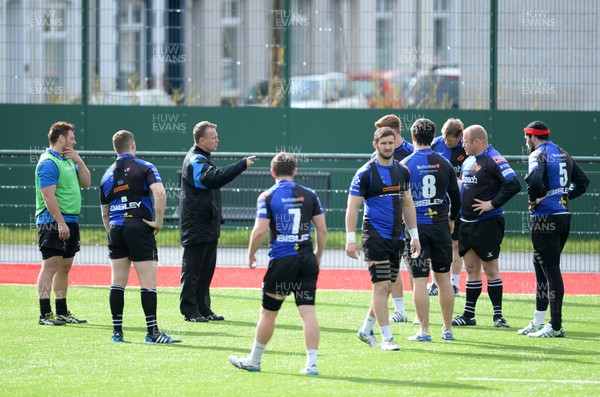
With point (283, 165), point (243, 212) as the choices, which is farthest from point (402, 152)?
point (243, 212)

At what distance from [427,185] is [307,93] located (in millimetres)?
11726

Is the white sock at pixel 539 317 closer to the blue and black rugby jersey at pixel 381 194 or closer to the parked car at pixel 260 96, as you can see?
the blue and black rugby jersey at pixel 381 194

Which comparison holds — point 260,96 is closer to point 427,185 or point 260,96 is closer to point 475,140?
point 475,140

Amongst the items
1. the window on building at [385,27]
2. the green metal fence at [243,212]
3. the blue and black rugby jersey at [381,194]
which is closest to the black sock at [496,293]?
the blue and black rugby jersey at [381,194]

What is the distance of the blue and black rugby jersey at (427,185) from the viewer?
10.2 meters

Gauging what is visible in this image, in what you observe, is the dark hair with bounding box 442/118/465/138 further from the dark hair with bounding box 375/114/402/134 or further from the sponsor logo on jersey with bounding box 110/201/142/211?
the sponsor logo on jersey with bounding box 110/201/142/211

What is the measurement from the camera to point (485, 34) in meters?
20.1

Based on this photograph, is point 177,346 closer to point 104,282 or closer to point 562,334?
point 562,334

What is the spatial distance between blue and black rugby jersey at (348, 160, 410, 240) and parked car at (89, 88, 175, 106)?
12254 millimetres

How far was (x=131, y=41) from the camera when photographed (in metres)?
27.7

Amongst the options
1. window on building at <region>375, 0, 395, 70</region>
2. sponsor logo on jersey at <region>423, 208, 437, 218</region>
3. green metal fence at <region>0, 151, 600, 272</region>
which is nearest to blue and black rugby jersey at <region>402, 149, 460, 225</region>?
sponsor logo on jersey at <region>423, 208, 437, 218</region>

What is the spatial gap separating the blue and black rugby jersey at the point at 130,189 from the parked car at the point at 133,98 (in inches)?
438

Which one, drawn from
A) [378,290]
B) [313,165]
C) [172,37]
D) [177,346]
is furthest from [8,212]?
[378,290]

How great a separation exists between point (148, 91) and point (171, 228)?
6559 millimetres
